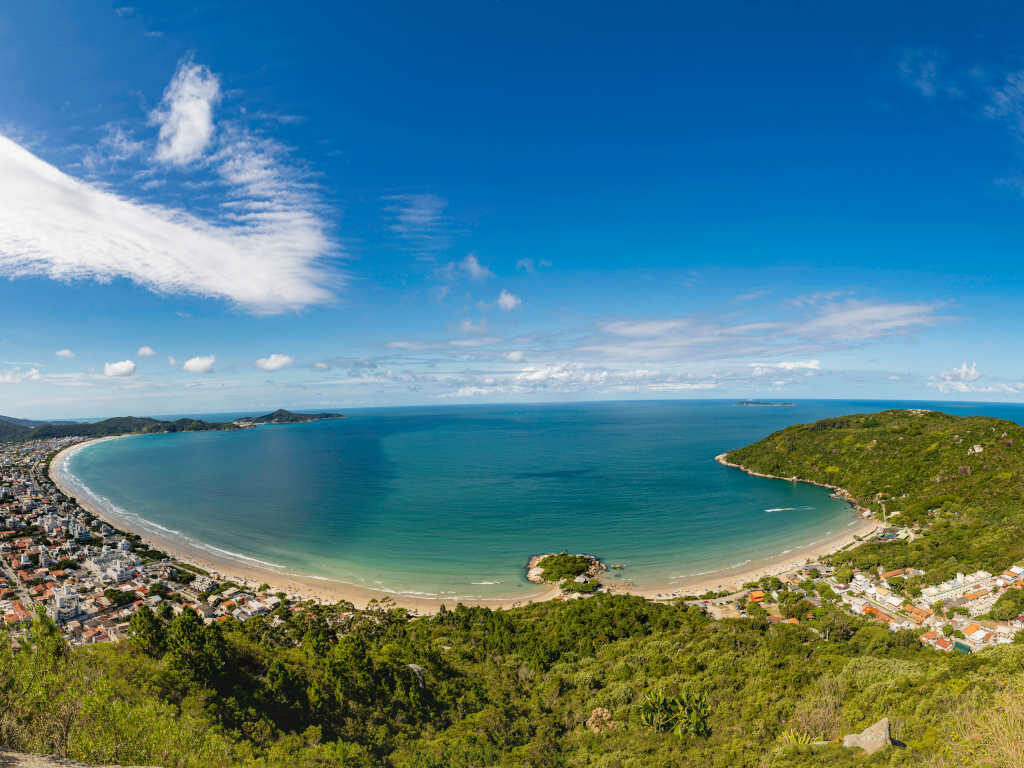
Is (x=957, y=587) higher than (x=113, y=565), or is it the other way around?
(x=957, y=587)

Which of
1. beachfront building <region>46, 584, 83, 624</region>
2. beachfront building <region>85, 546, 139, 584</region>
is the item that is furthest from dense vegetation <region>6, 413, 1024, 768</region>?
beachfront building <region>85, 546, 139, 584</region>

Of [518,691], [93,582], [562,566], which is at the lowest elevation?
[93,582]

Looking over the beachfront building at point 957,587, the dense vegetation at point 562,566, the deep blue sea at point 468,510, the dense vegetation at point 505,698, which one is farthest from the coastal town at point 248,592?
the deep blue sea at point 468,510

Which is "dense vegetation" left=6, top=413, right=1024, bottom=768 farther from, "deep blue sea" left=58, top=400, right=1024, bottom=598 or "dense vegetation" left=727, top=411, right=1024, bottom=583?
"dense vegetation" left=727, top=411, right=1024, bottom=583

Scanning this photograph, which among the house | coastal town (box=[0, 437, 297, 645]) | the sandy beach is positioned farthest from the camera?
the sandy beach

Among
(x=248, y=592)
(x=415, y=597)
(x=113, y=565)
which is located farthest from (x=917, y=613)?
(x=113, y=565)

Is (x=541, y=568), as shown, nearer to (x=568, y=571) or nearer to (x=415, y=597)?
(x=568, y=571)

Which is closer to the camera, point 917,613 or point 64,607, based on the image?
point 917,613

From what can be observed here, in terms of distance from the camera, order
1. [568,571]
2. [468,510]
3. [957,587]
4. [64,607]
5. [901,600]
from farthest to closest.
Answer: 1. [468,510]
2. [568,571]
3. [64,607]
4. [957,587]
5. [901,600]
